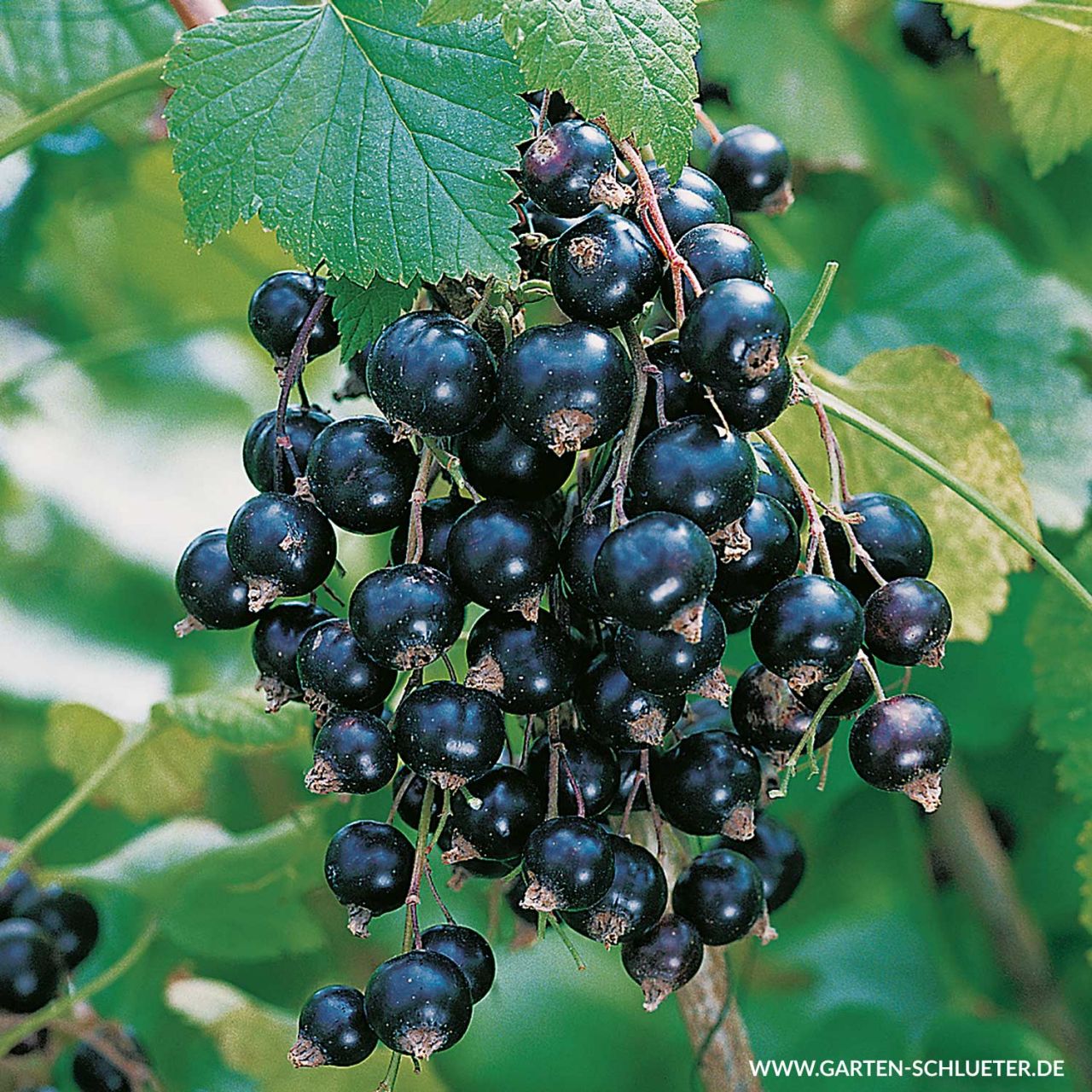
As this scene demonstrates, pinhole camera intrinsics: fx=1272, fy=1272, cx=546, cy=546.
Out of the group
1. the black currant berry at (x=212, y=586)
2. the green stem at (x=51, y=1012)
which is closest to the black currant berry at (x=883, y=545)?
the black currant berry at (x=212, y=586)

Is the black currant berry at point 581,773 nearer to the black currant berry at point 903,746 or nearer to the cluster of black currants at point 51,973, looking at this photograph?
the black currant berry at point 903,746

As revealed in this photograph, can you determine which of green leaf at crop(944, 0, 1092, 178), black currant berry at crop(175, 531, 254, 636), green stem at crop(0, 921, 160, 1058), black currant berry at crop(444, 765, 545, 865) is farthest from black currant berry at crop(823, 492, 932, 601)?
green stem at crop(0, 921, 160, 1058)

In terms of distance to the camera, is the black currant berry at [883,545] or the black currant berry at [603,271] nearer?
the black currant berry at [603,271]

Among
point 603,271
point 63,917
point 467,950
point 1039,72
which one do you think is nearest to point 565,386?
point 603,271

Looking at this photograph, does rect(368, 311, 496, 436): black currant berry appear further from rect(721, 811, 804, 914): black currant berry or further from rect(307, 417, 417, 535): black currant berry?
rect(721, 811, 804, 914): black currant berry

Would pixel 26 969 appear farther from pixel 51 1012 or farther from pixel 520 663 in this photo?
pixel 520 663

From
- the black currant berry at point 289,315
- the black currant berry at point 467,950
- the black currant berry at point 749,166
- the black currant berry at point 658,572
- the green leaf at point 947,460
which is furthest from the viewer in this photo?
the green leaf at point 947,460

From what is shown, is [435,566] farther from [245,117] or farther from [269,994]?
[269,994]
